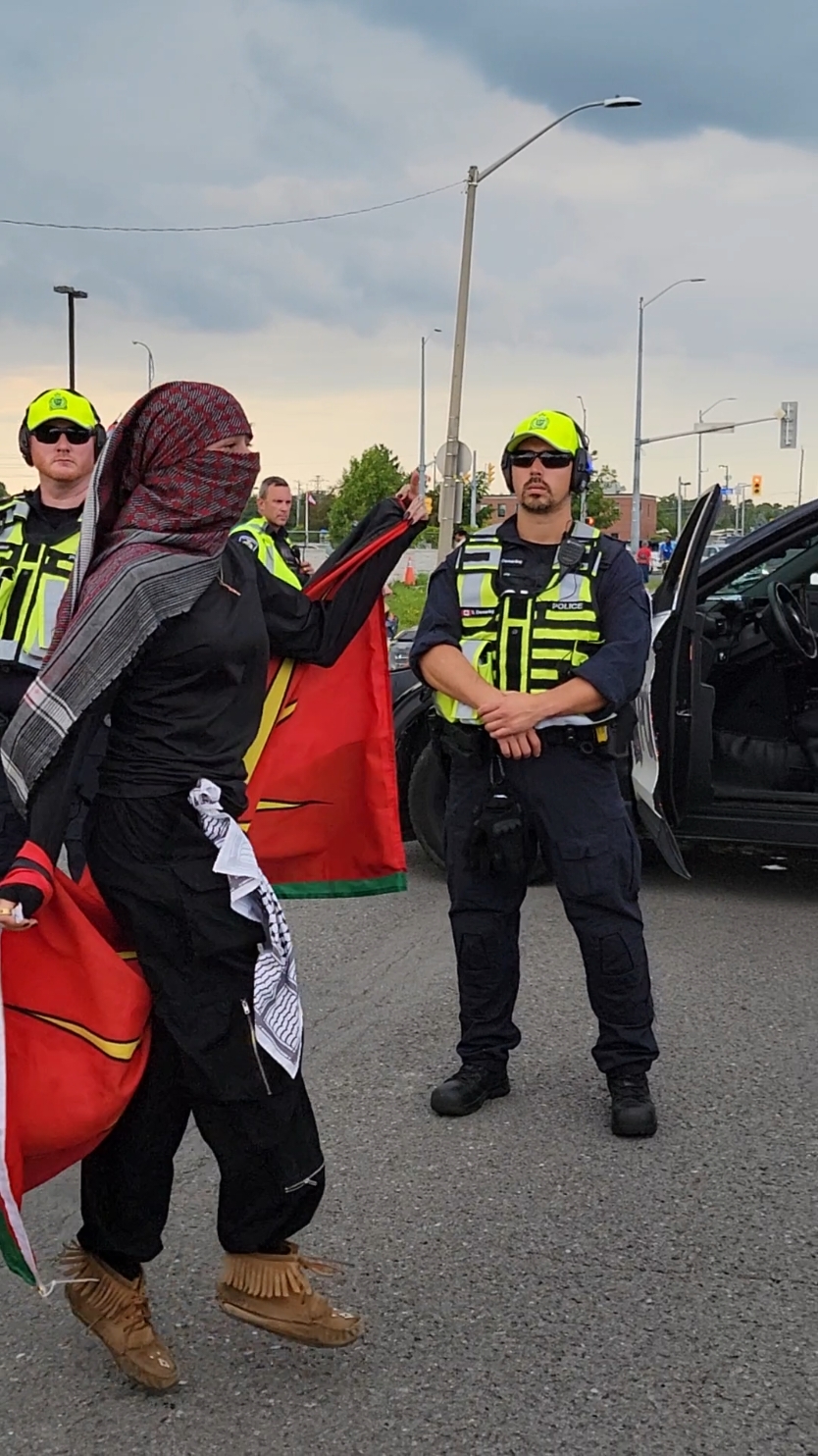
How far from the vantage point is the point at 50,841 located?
8.96 ft

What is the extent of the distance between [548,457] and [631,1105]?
71.2 inches

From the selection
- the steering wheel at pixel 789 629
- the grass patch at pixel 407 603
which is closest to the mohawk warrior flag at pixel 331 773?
the steering wheel at pixel 789 629

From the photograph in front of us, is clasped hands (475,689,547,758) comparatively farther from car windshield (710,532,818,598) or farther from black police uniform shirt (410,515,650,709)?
car windshield (710,532,818,598)

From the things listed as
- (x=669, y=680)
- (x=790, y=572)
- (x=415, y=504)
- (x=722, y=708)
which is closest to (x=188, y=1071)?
(x=415, y=504)

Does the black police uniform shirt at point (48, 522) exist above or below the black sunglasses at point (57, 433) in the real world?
below

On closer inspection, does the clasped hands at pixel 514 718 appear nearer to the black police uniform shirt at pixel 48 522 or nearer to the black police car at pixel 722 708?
the black police uniform shirt at pixel 48 522

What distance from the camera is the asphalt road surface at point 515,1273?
2.77 metres

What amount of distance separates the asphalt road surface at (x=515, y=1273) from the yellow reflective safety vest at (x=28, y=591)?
1.43 m

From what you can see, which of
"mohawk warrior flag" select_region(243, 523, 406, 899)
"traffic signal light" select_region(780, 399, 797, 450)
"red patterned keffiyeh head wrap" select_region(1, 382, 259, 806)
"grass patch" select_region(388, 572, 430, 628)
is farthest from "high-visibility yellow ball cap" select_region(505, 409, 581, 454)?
"traffic signal light" select_region(780, 399, 797, 450)

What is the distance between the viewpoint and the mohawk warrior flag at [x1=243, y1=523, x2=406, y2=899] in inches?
141

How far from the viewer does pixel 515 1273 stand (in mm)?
3375

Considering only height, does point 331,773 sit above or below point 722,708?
above

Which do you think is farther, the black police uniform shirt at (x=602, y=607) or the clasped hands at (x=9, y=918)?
the black police uniform shirt at (x=602, y=607)

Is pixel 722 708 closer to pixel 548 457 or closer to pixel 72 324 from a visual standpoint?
pixel 548 457
